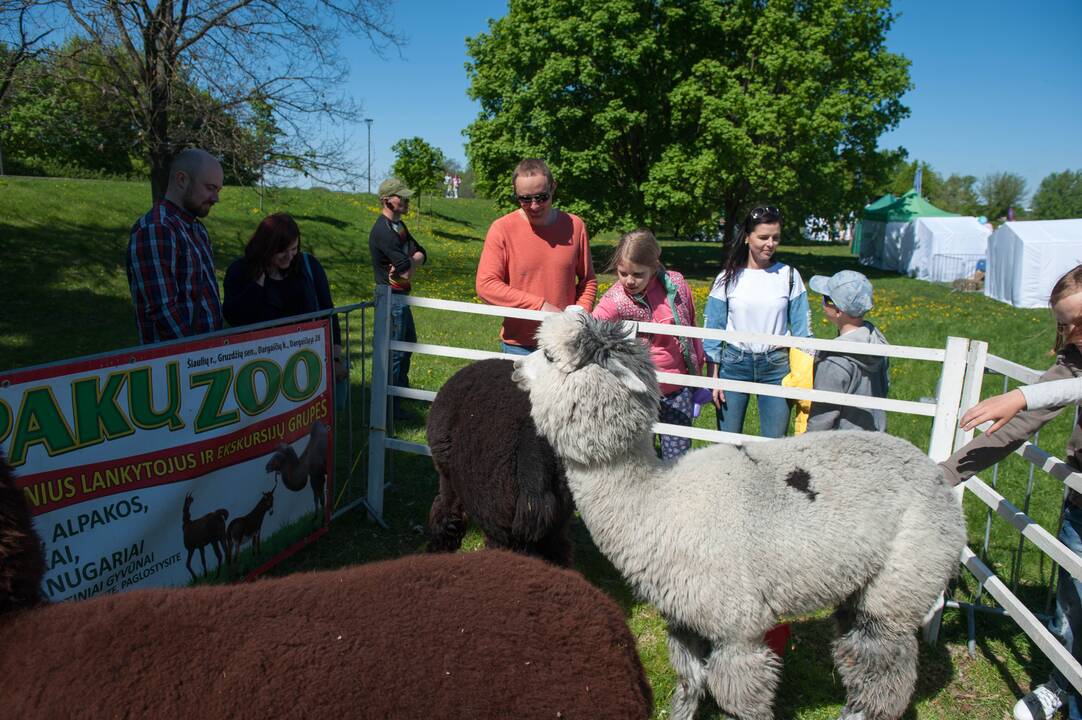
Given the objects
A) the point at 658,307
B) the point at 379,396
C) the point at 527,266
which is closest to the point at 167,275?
the point at 379,396

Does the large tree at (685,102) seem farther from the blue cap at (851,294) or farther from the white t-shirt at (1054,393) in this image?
the white t-shirt at (1054,393)

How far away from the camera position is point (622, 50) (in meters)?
23.2

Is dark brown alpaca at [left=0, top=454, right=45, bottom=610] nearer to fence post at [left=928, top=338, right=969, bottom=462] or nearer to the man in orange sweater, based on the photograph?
the man in orange sweater

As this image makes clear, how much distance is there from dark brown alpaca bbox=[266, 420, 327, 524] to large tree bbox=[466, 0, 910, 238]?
21.1 meters

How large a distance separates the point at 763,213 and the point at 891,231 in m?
36.8

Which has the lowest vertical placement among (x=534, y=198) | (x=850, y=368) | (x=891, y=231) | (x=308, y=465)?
(x=308, y=465)

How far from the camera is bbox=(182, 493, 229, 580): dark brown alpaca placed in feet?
11.0

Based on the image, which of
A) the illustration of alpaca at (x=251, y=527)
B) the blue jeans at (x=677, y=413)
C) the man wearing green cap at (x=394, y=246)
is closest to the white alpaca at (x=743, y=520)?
the blue jeans at (x=677, y=413)

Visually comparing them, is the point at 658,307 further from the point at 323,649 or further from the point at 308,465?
the point at 323,649

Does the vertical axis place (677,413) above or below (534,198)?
below

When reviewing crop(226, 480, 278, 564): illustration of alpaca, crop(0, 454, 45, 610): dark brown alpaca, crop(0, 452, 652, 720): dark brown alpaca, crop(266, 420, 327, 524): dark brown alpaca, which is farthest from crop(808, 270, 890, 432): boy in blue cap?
crop(0, 454, 45, 610): dark brown alpaca

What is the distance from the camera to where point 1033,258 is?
71.0ft

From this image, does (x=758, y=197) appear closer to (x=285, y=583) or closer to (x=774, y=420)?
(x=774, y=420)

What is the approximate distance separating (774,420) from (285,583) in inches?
134
